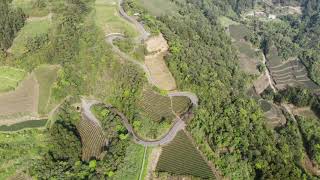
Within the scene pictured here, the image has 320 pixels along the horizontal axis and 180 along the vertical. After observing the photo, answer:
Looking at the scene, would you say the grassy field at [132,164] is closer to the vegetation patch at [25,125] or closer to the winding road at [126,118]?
the winding road at [126,118]

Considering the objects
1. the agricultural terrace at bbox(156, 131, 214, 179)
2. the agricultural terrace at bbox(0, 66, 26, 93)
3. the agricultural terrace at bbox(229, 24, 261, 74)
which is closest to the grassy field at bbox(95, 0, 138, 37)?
the agricultural terrace at bbox(0, 66, 26, 93)

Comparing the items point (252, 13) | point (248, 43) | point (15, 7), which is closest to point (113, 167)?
point (15, 7)

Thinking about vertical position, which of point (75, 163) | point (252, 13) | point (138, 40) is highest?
point (138, 40)

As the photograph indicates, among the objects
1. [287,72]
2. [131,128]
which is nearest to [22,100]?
[131,128]

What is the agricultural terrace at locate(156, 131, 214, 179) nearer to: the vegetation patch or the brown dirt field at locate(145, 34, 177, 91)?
the brown dirt field at locate(145, 34, 177, 91)

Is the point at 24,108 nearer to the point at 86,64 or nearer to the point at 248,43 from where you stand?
the point at 86,64

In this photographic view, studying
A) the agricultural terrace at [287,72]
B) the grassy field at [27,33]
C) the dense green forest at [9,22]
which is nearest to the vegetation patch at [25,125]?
the grassy field at [27,33]

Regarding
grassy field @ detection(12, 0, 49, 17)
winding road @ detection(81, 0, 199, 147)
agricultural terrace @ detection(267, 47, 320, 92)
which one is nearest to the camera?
winding road @ detection(81, 0, 199, 147)
